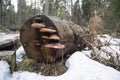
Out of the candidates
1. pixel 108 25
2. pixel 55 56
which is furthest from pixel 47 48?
pixel 108 25

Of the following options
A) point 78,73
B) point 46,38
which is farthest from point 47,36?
point 78,73

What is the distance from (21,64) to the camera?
451 centimetres

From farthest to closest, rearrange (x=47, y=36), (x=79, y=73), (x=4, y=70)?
(x=47, y=36)
(x=4, y=70)
(x=79, y=73)

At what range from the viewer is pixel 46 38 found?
4504 millimetres

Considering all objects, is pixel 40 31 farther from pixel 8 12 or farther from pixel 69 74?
pixel 8 12

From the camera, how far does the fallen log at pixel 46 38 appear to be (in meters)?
4.42

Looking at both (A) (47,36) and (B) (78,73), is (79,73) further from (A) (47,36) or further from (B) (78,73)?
(A) (47,36)

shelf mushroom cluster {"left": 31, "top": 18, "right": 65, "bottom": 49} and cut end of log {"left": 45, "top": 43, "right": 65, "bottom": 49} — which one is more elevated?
shelf mushroom cluster {"left": 31, "top": 18, "right": 65, "bottom": 49}

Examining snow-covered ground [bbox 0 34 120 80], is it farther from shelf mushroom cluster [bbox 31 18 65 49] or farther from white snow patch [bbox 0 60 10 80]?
shelf mushroom cluster [bbox 31 18 65 49]

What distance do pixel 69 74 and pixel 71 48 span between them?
145 centimetres

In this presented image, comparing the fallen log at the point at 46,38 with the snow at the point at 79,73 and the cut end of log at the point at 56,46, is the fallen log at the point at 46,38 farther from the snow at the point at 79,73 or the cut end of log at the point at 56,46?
the snow at the point at 79,73

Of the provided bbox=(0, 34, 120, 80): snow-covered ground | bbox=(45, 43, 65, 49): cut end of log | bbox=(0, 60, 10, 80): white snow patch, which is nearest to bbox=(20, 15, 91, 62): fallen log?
bbox=(45, 43, 65, 49): cut end of log

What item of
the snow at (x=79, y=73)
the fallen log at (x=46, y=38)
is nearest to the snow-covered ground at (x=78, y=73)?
the snow at (x=79, y=73)

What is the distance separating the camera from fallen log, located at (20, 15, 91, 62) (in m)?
4.42
